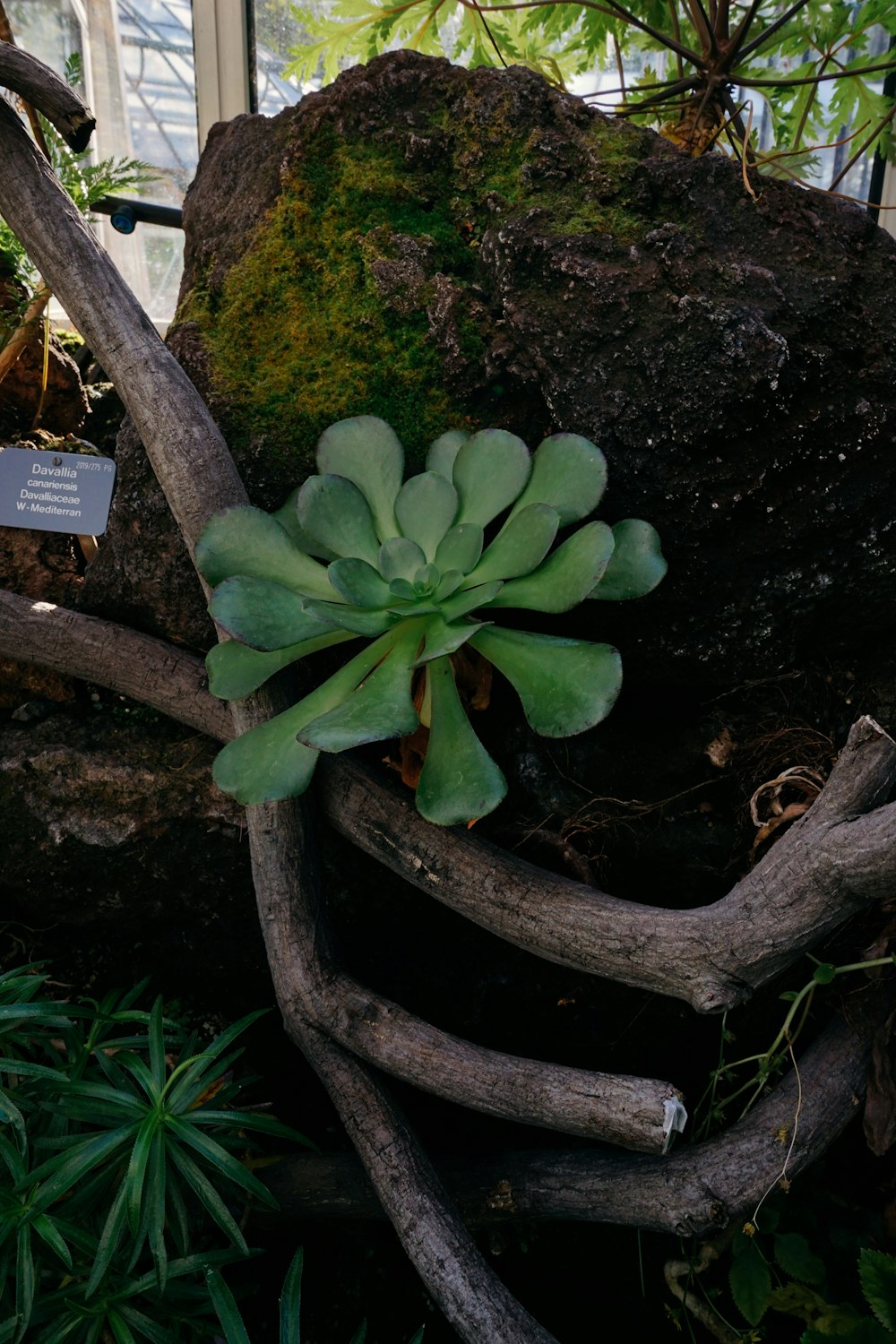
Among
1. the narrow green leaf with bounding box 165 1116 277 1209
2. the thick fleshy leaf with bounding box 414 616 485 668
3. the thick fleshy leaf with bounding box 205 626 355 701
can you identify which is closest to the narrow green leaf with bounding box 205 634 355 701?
the thick fleshy leaf with bounding box 205 626 355 701

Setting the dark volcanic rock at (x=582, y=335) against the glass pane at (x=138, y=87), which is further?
the glass pane at (x=138, y=87)

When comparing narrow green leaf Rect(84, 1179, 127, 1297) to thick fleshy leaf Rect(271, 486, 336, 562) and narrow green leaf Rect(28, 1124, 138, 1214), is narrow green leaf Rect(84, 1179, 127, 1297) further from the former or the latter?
thick fleshy leaf Rect(271, 486, 336, 562)

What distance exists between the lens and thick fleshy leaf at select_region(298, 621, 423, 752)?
982 millimetres

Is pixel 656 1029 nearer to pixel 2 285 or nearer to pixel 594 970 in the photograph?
pixel 594 970

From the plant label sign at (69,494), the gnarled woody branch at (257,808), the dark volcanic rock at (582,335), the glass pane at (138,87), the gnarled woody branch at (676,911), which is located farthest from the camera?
the glass pane at (138,87)

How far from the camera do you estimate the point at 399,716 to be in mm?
1028

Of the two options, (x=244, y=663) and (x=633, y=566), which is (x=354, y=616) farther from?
(x=633, y=566)

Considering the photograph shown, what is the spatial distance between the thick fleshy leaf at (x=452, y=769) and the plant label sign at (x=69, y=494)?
2.65ft

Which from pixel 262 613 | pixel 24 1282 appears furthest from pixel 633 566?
pixel 24 1282

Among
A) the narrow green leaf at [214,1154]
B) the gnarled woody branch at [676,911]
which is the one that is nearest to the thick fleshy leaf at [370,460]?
the gnarled woody branch at [676,911]

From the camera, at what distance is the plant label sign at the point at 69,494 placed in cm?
164

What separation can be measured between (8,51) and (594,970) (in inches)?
55.9

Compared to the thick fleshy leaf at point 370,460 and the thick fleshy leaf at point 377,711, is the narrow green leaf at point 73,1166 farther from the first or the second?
the thick fleshy leaf at point 370,460

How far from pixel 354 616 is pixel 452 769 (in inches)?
8.6
